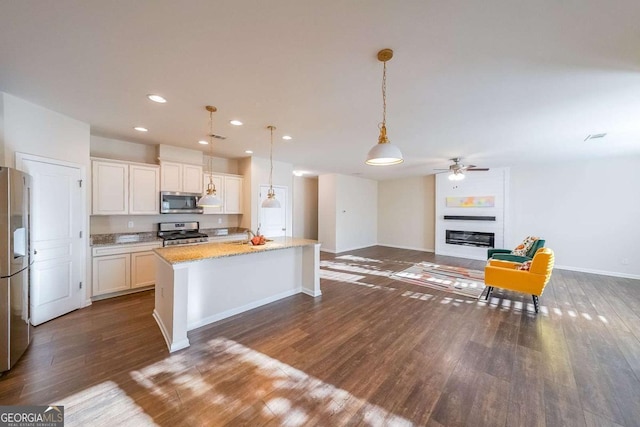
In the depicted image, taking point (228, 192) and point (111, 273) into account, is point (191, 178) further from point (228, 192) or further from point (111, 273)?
point (111, 273)

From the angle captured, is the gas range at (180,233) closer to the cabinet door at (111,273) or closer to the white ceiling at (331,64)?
the cabinet door at (111,273)

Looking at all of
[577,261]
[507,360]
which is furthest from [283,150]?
[577,261]

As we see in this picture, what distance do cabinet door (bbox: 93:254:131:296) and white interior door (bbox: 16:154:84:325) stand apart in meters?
0.23

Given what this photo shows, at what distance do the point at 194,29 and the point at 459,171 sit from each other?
19.1 ft

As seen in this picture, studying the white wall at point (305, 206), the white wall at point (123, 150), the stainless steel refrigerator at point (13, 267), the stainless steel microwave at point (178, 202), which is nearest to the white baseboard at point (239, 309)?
the stainless steel refrigerator at point (13, 267)

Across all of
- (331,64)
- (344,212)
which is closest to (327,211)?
(344,212)

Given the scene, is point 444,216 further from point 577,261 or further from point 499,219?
point 577,261

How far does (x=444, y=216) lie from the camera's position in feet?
25.8

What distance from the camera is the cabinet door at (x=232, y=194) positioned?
5625 mm

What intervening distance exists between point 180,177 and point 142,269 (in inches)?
72.5

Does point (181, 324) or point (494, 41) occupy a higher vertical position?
point (494, 41)

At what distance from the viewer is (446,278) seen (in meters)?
→ 5.18

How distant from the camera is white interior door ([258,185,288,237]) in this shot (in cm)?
604

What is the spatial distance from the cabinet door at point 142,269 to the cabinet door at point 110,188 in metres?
0.81
